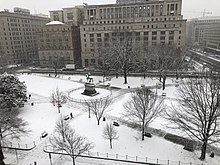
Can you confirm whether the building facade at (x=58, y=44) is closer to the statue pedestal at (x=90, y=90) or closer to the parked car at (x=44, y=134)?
the statue pedestal at (x=90, y=90)

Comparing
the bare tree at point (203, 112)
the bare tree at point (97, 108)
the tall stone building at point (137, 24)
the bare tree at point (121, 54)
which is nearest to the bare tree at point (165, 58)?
the bare tree at point (121, 54)

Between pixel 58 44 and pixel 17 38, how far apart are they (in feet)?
96.7

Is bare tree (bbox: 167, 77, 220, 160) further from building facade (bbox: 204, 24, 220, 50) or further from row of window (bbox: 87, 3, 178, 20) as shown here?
building facade (bbox: 204, 24, 220, 50)

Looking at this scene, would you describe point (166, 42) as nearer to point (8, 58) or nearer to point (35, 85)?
point (35, 85)

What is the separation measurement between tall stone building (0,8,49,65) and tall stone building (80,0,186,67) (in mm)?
39894

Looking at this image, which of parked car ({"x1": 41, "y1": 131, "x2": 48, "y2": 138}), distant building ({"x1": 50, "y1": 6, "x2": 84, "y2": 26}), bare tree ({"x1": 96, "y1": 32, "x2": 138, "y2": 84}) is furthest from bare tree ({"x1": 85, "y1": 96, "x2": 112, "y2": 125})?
distant building ({"x1": 50, "y1": 6, "x2": 84, "y2": 26})

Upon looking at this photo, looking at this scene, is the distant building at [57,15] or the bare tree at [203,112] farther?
the distant building at [57,15]

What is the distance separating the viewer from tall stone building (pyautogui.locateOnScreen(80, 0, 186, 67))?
75500mm

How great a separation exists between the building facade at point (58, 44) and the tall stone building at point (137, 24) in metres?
5.45

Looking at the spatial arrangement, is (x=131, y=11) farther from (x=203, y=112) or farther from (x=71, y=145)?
(x=71, y=145)

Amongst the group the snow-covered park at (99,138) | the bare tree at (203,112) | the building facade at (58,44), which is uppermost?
the building facade at (58,44)

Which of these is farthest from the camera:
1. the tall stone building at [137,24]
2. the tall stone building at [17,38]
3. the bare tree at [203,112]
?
the tall stone building at [17,38]

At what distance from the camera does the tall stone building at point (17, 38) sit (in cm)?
9419

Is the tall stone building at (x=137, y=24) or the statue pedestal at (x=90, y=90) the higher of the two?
the tall stone building at (x=137, y=24)
